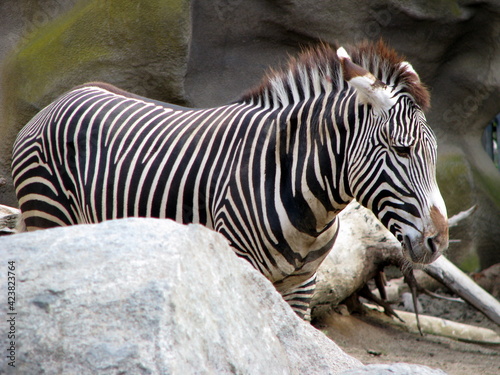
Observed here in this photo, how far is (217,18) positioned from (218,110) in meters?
3.60

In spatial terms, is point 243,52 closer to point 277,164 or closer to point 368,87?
point 277,164

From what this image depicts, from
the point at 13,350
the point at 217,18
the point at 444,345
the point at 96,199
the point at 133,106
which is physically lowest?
the point at 444,345

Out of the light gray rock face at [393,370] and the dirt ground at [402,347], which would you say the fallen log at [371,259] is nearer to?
the dirt ground at [402,347]

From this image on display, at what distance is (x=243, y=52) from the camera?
24.3 feet

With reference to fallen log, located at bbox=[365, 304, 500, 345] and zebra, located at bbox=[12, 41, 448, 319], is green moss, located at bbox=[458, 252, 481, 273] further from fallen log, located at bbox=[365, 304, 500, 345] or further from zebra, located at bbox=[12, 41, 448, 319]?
zebra, located at bbox=[12, 41, 448, 319]

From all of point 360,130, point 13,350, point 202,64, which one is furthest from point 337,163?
point 202,64

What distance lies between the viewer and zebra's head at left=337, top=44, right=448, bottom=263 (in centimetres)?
317

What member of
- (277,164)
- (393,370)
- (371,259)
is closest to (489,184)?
(371,259)

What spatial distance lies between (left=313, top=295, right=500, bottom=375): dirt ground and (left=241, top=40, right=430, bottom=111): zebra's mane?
233 centimetres

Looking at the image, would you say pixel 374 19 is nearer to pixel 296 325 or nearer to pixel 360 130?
pixel 360 130

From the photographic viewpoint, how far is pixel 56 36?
647 cm

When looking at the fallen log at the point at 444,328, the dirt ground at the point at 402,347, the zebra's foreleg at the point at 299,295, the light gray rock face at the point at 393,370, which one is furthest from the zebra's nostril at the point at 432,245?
the fallen log at the point at 444,328

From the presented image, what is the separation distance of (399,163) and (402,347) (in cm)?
285

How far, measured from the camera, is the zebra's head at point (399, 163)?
3.17 metres
